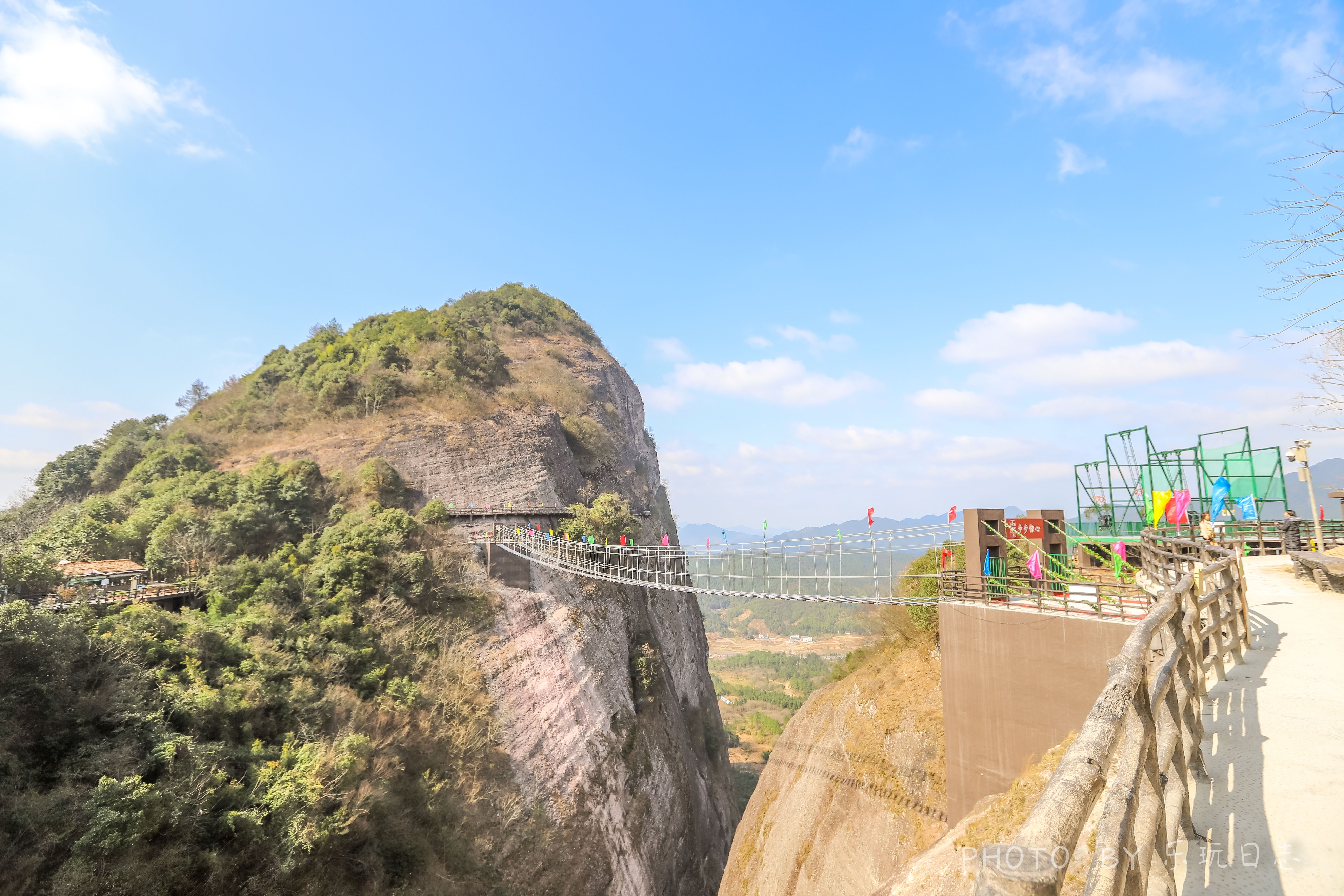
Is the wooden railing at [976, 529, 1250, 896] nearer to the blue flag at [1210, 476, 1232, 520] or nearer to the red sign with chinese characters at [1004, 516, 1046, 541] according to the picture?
the red sign with chinese characters at [1004, 516, 1046, 541]

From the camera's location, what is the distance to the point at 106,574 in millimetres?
13539

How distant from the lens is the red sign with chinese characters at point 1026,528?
10.3 metres

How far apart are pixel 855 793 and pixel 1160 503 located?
12.3 meters

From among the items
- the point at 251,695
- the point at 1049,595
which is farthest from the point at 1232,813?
the point at 251,695

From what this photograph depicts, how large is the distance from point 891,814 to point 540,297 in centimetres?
4753

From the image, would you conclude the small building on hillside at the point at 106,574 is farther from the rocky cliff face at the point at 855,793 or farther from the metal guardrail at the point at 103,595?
the rocky cliff face at the point at 855,793

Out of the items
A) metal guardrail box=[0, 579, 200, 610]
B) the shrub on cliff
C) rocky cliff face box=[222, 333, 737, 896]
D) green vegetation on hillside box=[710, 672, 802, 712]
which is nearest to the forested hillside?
metal guardrail box=[0, 579, 200, 610]

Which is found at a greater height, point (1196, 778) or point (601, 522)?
point (601, 522)

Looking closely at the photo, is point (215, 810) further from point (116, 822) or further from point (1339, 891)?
point (1339, 891)

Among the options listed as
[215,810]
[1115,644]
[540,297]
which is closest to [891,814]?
[1115,644]

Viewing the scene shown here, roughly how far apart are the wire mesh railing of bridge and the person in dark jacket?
22.1 feet

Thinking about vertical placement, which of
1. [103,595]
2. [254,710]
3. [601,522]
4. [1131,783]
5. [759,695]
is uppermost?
[601,522]

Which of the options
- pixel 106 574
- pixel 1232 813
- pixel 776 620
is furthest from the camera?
pixel 776 620

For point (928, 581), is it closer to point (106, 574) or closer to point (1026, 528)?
point (1026, 528)
